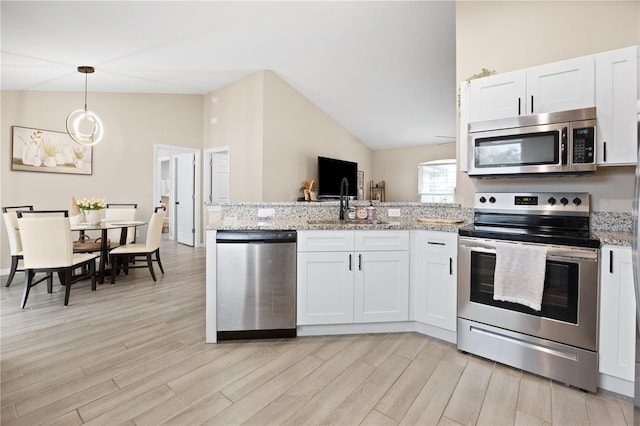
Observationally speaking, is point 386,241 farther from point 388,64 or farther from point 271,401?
point 388,64

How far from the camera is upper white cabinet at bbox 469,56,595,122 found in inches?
82.0

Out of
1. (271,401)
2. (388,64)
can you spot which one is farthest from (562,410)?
(388,64)

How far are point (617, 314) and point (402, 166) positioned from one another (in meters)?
7.74

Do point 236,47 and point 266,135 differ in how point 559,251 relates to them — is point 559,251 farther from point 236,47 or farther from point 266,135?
point 266,135

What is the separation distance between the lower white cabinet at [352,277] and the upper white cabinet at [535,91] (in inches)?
47.0

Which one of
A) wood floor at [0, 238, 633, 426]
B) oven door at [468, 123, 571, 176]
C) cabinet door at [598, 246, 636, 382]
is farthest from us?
oven door at [468, 123, 571, 176]

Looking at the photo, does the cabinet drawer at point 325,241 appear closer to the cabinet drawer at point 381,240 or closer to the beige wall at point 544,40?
the cabinet drawer at point 381,240

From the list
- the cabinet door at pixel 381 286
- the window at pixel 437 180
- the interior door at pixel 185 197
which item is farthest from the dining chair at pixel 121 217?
the window at pixel 437 180

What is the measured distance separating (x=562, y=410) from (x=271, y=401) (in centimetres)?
153

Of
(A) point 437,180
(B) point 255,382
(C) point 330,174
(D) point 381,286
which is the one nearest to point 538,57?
(D) point 381,286

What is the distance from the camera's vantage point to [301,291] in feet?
7.97

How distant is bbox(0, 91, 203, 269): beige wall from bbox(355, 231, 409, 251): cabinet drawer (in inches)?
191

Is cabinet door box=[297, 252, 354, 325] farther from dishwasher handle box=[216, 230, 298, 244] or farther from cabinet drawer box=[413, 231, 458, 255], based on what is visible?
cabinet drawer box=[413, 231, 458, 255]

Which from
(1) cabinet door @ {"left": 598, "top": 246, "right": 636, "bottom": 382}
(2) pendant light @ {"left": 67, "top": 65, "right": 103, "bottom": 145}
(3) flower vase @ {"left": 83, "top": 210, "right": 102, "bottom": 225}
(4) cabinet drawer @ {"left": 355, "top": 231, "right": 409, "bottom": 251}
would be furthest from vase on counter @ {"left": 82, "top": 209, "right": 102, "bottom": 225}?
(1) cabinet door @ {"left": 598, "top": 246, "right": 636, "bottom": 382}
